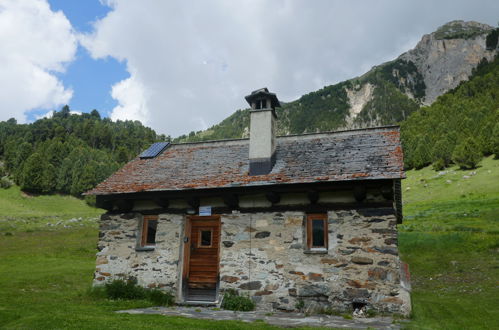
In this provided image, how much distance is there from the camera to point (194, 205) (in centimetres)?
1209

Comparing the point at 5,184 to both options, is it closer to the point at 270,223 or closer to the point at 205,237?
the point at 205,237

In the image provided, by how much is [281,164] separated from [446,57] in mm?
175132

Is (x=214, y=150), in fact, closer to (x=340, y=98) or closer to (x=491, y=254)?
(x=491, y=254)

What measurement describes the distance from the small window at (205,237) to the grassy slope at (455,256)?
617 cm

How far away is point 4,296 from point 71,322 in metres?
5.83

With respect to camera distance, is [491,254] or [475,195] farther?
[475,195]

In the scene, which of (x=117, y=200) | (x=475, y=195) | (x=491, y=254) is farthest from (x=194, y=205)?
(x=475, y=195)

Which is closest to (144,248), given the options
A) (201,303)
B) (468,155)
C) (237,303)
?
(201,303)

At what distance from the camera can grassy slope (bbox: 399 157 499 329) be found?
10781mm

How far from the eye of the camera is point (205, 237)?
485 inches

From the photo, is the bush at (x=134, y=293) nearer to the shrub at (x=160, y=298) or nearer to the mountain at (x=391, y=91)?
the shrub at (x=160, y=298)

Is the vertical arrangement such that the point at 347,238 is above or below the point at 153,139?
below

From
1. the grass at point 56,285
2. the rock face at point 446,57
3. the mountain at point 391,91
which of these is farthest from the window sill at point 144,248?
the rock face at point 446,57

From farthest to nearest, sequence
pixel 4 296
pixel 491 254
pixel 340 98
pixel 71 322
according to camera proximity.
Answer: pixel 340 98, pixel 491 254, pixel 4 296, pixel 71 322
